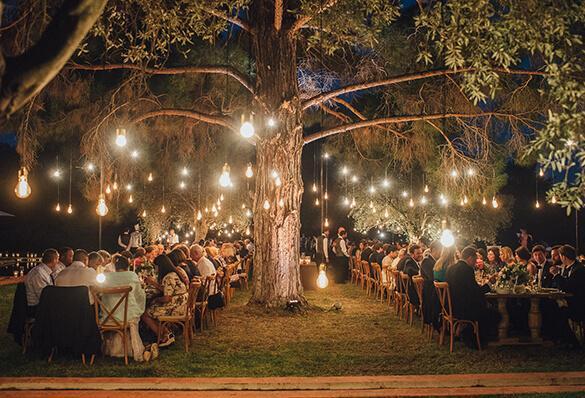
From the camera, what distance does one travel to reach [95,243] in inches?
1122

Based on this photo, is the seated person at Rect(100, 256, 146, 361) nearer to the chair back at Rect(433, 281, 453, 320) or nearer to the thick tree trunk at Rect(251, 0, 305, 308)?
the chair back at Rect(433, 281, 453, 320)

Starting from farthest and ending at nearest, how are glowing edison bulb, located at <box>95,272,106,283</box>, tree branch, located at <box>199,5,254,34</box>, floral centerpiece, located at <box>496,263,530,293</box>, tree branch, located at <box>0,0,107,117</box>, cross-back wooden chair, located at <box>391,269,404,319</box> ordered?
cross-back wooden chair, located at <box>391,269,404,319</box> < tree branch, located at <box>199,5,254,34</box> < floral centerpiece, located at <box>496,263,530,293</box> < glowing edison bulb, located at <box>95,272,106,283</box> < tree branch, located at <box>0,0,107,117</box>

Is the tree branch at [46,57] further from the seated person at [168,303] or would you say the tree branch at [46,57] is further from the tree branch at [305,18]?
the tree branch at [305,18]

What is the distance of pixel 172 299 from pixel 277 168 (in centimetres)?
419

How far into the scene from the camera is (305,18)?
1086cm

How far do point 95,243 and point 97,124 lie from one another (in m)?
17.8

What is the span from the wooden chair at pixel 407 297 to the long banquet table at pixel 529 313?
216cm

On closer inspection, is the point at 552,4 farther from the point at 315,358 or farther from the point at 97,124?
the point at 97,124

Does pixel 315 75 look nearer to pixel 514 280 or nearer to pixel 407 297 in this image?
pixel 407 297

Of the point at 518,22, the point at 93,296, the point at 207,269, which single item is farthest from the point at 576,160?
the point at 207,269

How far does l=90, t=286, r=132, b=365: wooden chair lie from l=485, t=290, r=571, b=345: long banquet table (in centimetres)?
449

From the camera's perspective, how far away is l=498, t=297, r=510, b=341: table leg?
8.20m

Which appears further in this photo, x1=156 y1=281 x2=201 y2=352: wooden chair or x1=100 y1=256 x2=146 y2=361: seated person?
x1=156 y1=281 x2=201 y2=352: wooden chair

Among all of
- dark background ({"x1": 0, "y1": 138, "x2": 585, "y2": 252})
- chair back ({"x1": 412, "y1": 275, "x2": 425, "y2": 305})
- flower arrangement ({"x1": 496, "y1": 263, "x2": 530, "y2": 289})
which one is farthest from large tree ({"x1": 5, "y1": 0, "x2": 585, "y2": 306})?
dark background ({"x1": 0, "y1": 138, "x2": 585, "y2": 252})
